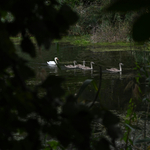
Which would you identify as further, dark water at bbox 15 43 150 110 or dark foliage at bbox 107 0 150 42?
dark water at bbox 15 43 150 110

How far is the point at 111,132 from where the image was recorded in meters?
0.46

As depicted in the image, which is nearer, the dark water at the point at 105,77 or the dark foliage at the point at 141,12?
the dark foliage at the point at 141,12

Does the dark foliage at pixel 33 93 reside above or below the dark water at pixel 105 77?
above

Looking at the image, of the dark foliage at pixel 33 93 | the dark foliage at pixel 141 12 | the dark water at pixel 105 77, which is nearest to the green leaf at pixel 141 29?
the dark foliage at pixel 141 12

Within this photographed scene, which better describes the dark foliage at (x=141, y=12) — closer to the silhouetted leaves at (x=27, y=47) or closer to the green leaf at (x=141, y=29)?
the green leaf at (x=141, y=29)

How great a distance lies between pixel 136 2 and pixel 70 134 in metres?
0.26

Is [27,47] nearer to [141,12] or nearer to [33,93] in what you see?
[33,93]

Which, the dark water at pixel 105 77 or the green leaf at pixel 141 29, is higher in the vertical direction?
the green leaf at pixel 141 29

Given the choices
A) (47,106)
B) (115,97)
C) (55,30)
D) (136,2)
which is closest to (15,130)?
(47,106)

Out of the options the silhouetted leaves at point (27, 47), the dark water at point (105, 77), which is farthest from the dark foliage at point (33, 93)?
the dark water at point (105, 77)

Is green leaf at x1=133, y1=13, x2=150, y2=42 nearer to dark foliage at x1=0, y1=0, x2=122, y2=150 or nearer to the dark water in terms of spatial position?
dark foliage at x1=0, y1=0, x2=122, y2=150

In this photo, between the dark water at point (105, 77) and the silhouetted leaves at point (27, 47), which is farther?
the dark water at point (105, 77)

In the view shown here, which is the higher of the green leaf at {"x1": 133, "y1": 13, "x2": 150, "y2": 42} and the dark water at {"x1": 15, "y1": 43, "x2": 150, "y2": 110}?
the green leaf at {"x1": 133, "y1": 13, "x2": 150, "y2": 42}

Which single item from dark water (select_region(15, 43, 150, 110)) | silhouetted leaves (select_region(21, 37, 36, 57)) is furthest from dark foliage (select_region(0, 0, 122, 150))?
dark water (select_region(15, 43, 150, 110))
